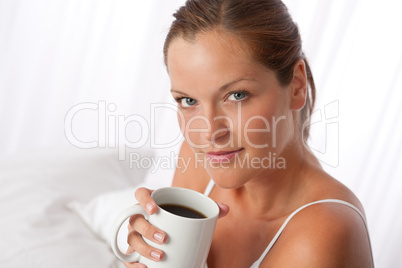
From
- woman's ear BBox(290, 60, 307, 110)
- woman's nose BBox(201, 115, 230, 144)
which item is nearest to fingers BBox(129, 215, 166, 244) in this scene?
woman's nose BBox(201, 115, 230, 144)

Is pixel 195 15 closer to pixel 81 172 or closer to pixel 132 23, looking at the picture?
pixel 81 172

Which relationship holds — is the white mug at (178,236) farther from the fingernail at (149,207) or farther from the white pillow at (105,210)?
the white pillow at (105,210)

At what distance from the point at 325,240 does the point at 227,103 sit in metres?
0.41

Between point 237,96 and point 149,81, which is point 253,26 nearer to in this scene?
point 237,96

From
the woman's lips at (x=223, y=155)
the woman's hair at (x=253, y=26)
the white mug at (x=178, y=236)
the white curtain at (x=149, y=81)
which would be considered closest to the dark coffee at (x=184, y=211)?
the white mug at (x=178, y=236)

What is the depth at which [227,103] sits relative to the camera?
111 centimetres

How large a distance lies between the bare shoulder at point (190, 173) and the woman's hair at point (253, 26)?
53 cm

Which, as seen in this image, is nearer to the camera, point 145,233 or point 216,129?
point 145,233

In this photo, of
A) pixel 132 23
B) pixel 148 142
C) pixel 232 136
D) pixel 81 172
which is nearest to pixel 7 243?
pixel 81 172

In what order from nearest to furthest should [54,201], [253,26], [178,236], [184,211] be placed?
[178,236] → [184,211] → [253,26] → [54,201]

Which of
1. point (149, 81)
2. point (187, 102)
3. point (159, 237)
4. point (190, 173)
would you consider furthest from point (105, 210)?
point (149, 81)

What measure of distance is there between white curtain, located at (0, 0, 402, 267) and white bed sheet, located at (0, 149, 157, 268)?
44cm

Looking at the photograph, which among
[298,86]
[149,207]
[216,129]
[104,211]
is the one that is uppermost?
[298,86]

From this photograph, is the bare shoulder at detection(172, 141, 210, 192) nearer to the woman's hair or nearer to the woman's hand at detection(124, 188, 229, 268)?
the woman's hair
